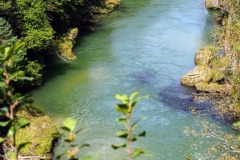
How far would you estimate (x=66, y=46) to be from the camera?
111ft

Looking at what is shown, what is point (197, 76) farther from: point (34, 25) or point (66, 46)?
point (34, 25)

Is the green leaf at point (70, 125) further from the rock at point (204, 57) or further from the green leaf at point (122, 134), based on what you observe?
the rock at point (204, 57)

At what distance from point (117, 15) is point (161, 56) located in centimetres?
1402

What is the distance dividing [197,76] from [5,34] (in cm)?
1402

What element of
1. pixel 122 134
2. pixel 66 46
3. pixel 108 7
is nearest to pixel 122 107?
pixel 122 134

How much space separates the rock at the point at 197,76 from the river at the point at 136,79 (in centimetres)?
61

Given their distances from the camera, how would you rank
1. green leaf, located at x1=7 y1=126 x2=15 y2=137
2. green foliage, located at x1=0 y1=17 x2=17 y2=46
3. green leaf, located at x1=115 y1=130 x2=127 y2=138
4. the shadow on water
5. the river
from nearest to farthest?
1. green leaf, located at x1=115 y1=130 x2=127 y2=138
2. green leaf, located at x1=7 y1=126 x2=15 y2=137
3. the river
4. green foliage, located at x1=0 y1=17 x2=17 y2=46
5. the shadow on water

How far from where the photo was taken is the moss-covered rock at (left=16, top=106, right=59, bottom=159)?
66.1 feet

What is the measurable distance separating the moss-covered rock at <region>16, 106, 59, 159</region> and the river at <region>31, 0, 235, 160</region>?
1.27 meters

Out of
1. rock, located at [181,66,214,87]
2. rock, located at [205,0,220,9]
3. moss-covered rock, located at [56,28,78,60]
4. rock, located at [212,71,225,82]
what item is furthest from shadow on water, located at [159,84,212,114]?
rock, located at [205,0,220,9]

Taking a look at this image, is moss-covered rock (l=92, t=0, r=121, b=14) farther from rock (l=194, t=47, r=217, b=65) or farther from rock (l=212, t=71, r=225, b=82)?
rock (l=212, t=71, r=225, b=82)

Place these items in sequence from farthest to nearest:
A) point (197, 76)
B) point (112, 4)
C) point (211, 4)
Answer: point (112, 4) → point (211, 4) → point (197, 76)

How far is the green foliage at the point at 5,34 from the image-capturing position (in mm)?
25062

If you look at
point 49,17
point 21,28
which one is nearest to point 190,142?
point 21,28
